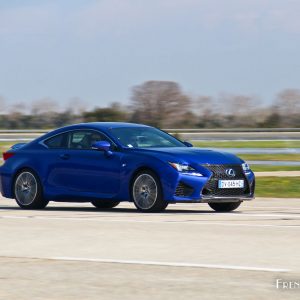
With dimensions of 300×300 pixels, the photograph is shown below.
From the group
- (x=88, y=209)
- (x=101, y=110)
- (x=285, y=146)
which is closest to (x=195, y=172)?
(x=88, y=209)

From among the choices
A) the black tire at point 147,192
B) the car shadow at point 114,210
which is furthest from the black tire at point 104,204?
the black tire at point 147,192

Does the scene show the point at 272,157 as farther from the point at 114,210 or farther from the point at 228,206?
the point at 114,210

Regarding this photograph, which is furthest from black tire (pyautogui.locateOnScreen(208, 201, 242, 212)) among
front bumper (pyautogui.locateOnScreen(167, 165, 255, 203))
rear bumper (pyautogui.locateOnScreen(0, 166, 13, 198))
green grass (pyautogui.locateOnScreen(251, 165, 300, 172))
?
green grass (pyautogui.locateOnScreen(251, 165, 300, 172))

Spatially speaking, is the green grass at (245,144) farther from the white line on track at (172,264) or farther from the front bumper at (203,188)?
the white line on track at (172,264)

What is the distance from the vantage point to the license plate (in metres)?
15.1

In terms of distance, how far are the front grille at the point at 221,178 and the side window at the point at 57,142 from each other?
8.73ft

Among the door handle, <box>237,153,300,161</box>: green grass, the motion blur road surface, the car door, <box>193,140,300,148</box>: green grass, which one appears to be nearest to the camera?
the motion blur road surface

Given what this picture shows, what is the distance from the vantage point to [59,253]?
10.1m

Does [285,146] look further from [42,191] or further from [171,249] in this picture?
[171,249]

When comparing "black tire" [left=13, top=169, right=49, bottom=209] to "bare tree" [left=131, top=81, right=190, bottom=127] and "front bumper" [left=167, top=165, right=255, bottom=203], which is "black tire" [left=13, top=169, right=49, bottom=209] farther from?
"bare tree" [left=131, top=81, right=190, bottom=127]

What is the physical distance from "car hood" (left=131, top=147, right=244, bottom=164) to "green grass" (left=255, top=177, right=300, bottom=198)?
5.44 meters

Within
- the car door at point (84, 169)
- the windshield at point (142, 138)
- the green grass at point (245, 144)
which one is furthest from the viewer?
the green grass at point (245, 144)

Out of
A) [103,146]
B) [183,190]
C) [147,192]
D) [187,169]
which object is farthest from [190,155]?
[103,146]

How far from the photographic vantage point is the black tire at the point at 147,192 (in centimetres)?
1495
